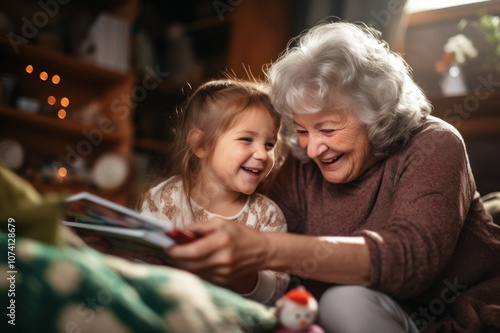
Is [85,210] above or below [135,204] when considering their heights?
above

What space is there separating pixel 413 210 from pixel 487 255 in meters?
0.35

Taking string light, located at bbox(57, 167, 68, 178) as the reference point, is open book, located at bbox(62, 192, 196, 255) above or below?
above

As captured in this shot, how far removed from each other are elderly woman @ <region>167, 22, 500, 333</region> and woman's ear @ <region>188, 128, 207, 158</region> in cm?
26

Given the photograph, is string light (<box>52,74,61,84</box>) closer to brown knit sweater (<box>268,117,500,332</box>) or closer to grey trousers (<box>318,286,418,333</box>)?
brown knit sweater (<box>268,117,500,332</box>)

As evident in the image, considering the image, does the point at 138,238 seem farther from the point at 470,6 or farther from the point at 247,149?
the point at 470,6

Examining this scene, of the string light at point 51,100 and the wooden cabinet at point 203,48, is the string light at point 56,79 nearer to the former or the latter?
the string light at point 51,100

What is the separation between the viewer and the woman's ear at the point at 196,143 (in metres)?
1.63

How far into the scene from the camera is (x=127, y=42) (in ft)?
11.0

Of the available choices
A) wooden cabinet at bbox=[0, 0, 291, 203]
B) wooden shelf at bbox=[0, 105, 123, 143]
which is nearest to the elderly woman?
wooden cabinet at bbox=[0, 0, 291, 203]

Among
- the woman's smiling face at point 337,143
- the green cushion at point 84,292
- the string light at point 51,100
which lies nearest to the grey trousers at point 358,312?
the green cushion at point 84,292

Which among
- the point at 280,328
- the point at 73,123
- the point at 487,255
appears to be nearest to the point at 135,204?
the point at 280,328

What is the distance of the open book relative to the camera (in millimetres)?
882

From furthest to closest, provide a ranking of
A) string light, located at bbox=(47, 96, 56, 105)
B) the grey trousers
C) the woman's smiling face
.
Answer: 1. string light, located at bbox=(47, 96, 56, 105)
2. the woman's smiling face
3. the grey trousers

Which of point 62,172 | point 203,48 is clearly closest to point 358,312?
point 62,172
